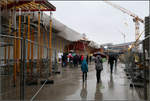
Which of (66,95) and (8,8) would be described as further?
(8,8)

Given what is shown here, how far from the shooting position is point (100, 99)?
21.8 feet

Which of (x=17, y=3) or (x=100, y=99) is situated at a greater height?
(x=17, y=3)

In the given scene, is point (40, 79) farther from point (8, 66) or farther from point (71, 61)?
point (71, 61)

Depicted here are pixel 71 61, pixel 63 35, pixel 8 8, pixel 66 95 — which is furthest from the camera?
pixel 63 35

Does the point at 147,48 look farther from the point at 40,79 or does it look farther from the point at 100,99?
the point at 40,79

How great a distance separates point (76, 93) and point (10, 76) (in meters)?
3.01

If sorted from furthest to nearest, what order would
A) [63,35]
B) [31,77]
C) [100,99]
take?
[63,35] < [31,77] < [100,99]

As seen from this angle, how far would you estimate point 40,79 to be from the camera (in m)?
9.33

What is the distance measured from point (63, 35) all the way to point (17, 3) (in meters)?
16.5

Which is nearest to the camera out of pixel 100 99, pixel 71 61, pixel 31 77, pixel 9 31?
pixel 100 99

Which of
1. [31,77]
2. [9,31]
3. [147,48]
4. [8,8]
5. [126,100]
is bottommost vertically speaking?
[126,100]

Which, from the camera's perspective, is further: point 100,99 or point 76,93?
point 76,93

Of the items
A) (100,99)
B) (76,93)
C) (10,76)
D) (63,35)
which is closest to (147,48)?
(100,99)

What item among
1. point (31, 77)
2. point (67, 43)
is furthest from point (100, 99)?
point (67, 43)
